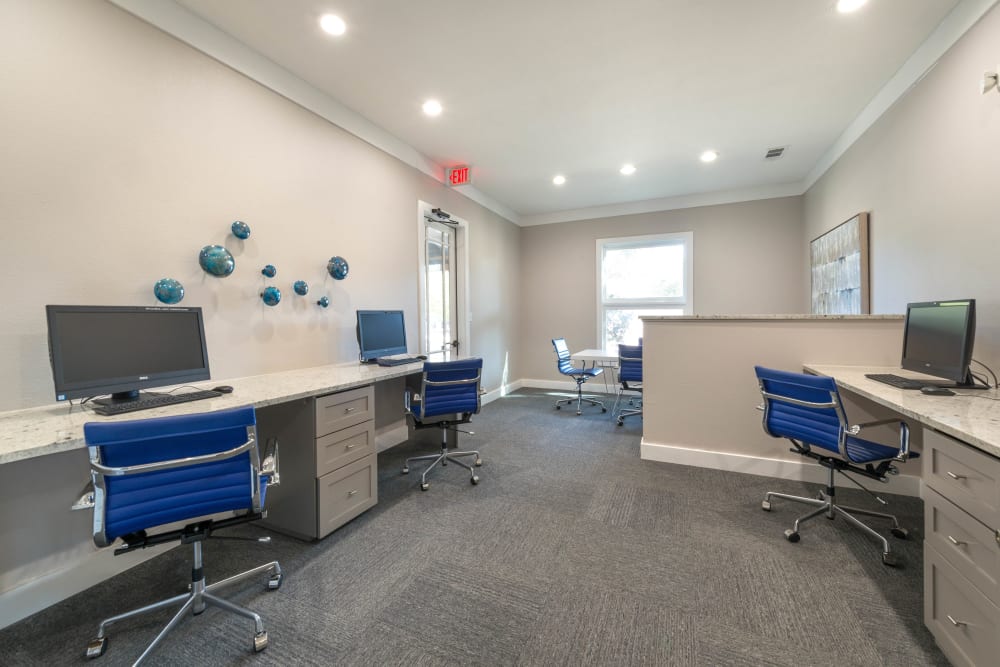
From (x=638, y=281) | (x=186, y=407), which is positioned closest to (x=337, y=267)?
(x=186, y=407)

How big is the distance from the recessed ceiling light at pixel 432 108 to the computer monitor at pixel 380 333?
179 cm

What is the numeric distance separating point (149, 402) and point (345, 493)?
111 cm

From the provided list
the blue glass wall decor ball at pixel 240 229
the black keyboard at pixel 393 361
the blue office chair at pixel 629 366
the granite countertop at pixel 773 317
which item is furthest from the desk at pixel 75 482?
the blue office chair at pixel 629 366

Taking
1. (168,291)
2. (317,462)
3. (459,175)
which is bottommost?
(317,462)

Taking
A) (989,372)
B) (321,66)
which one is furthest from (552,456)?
(321,66)

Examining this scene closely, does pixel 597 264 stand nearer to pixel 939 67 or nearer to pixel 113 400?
pixel 939 67

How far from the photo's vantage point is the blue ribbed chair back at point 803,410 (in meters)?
2.07

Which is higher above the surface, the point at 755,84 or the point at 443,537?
the point at 755,84

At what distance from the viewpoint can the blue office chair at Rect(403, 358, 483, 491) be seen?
2.88 meters

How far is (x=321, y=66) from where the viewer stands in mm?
2768

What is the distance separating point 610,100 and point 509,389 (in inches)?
171

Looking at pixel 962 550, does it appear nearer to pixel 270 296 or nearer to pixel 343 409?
pixel 343 409

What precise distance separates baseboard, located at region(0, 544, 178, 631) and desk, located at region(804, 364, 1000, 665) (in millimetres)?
3244

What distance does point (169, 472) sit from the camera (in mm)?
1415
